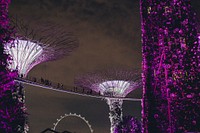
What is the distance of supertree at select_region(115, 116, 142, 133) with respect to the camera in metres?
34.3

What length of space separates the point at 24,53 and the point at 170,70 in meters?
21.0

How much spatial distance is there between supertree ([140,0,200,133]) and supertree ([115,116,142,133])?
25353mm

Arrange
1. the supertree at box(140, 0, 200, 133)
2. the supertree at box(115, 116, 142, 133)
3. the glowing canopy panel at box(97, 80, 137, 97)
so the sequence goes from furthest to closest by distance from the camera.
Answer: the glowing canopy panel at box(97, 80, 137, 97) → the supertree at box(115, 116, 142, 133) → the supertree at box(140, 0, 200, 133)

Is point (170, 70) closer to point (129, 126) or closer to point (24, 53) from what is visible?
point (24, 53)

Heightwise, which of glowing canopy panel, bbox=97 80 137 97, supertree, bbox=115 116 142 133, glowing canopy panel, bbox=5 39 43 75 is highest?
glowing canopy panel, bbox=5 39 43 75

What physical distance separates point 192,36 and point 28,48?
20.7 meters

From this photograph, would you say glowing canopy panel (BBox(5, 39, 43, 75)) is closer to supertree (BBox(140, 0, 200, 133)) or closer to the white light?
the white light

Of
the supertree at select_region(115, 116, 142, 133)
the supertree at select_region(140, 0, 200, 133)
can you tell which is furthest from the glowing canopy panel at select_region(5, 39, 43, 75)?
the supertree at select_region(140, 0, 200, 133)

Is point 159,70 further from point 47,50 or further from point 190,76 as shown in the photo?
point 47,50

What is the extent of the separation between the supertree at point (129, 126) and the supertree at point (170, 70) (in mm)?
25353

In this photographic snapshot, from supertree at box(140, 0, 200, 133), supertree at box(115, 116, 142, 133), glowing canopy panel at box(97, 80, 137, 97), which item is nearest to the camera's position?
supertree at box(140, 0, 200, 133)

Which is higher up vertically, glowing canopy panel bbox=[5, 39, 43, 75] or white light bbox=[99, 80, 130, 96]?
glowing canopy panel bbox=[5, 39, 43, 75]

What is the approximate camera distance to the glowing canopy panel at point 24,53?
2812 centimetres

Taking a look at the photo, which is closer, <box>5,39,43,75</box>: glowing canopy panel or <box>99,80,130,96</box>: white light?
<box>5,39,43,75</box>: glowing canopy panel
